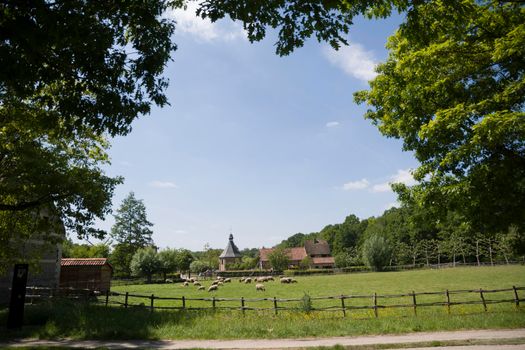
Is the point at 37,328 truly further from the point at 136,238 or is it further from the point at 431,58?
the point at 136,238

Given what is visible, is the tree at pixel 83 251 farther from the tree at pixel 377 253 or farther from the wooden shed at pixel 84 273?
the tree at pixel 377 253

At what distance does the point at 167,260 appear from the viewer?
59.6 metres

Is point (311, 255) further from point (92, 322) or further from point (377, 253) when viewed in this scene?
point (92, 322)

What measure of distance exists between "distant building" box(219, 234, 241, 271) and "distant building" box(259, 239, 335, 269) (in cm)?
753

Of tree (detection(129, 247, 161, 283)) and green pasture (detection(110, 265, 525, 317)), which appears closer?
green pasture (detection(110, 265, 525, 317))

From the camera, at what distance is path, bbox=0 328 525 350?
35.3 feet

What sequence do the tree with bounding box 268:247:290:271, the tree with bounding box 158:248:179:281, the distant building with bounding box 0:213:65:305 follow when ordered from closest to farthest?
the distant building with bounding box 0:213:65:305 → the tree with bounding box 158:248:179:281 → the tree with bounding box 268:247:290:271

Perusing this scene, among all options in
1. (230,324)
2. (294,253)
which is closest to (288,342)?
(230,324)

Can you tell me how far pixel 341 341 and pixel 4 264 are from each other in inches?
581

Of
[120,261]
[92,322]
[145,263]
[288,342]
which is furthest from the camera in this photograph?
[120,261]

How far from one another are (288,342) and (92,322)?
803 centimetres

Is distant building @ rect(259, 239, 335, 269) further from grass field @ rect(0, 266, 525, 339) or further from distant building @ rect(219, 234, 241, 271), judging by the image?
grass field @ rect(0, 266, 525, 339)

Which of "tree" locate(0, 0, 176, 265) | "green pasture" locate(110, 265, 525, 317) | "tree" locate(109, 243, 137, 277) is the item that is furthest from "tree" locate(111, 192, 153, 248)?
"tree" locate(0, 0, 176, 265)

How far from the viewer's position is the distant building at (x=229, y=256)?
4114 inches
